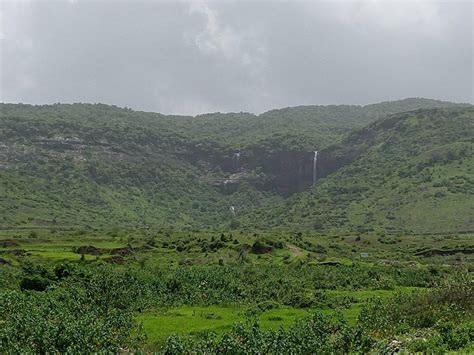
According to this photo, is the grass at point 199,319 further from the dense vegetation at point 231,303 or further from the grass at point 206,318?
the dense vegetation at point 231,303

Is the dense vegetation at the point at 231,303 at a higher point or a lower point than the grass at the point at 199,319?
higher

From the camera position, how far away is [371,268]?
7619 cm

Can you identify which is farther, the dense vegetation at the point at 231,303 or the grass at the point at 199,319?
the grass at the point at 199,319

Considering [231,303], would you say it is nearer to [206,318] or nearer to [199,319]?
[206,318]

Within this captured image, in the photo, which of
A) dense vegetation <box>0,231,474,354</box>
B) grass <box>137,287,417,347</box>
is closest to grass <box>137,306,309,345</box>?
grass <box>137,287,417,347</box>

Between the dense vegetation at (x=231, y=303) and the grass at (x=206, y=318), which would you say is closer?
the dense vegetation at (x=231, y=303)

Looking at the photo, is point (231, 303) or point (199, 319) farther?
point (231, 303)

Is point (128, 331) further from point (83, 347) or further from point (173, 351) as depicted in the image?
point (173, 351)

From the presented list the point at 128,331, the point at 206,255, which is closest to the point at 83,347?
the point at 128,331

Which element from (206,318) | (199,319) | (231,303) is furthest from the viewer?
(231,303)

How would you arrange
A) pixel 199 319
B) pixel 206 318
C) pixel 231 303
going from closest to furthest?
pixel 199 319
pixel 206 318
pixel 231 303

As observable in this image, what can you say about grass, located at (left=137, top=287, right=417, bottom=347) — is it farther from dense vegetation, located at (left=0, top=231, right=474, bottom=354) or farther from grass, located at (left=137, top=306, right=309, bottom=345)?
dense vegetation, located at (left=0, top=231, right=474, bottom=354)

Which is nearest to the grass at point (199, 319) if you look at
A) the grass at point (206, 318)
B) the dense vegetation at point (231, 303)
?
the grass at point (206, 318)

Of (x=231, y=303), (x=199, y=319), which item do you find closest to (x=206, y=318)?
(x=199, y=319)
